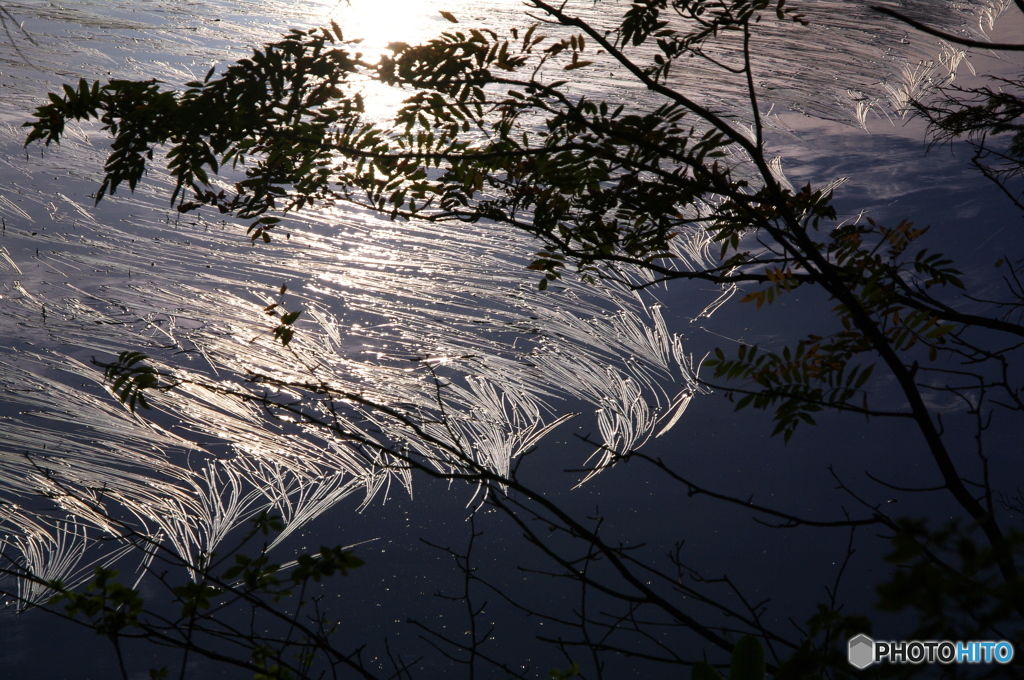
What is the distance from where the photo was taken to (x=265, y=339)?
13.8 feet

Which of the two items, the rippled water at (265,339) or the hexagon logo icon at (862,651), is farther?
the rippled water at (265,339)

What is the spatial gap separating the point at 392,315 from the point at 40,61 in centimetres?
535

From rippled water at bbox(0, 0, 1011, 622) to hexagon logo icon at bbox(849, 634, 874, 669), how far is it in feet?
6.03

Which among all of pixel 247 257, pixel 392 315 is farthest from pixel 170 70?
pixel 392 315

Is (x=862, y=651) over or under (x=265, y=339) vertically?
over

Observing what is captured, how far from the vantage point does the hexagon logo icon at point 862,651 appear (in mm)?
1198

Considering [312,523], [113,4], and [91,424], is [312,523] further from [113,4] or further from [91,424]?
[113,4]

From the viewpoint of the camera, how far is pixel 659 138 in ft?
5.13

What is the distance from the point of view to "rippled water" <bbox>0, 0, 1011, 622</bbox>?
3.25 m

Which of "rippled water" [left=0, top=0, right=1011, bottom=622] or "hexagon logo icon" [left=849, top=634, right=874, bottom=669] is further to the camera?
"rippled water" [left=0, top=0, right=1011, bottom=622]

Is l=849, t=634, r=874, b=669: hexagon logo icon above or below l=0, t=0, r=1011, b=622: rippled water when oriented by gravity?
above

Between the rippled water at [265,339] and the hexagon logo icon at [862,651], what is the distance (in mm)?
1837

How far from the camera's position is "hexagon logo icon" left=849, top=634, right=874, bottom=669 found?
3.93ft

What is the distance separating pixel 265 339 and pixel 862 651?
12.4 feet
